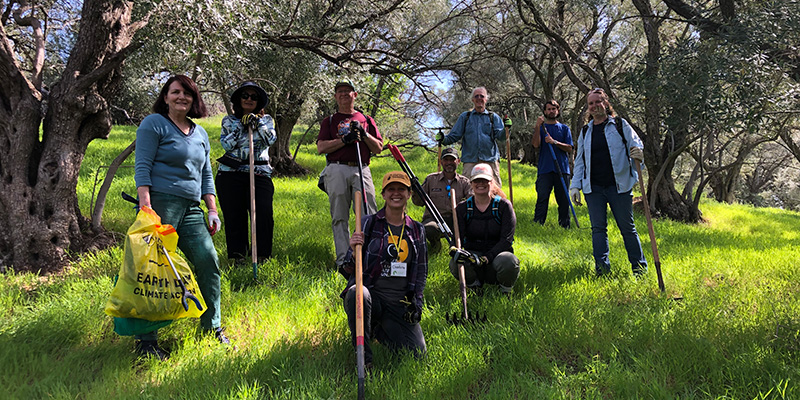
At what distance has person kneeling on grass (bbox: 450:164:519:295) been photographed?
4113 millimetres

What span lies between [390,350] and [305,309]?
1.07 m

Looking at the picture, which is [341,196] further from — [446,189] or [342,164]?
[446,189]

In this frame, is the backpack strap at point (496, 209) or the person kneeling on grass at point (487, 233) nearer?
the person kneeling on grass at point (487, 233)

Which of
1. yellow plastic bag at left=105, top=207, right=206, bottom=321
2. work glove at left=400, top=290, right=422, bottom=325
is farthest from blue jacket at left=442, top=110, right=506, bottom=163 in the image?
yellow plastic bag at left=105, top=207, right=206, bottom=321

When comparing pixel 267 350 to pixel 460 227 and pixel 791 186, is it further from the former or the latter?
pixel 791 186

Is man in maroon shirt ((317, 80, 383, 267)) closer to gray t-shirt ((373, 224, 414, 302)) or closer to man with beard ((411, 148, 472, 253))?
man with beard ((411, 148, 472, 253))

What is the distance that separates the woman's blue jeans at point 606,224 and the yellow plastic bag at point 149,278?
434 cm

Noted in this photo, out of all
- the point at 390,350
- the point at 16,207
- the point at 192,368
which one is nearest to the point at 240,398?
the point at 192,368

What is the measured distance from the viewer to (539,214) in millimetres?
7914

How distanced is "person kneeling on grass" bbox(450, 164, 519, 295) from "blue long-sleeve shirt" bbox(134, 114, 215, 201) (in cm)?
253

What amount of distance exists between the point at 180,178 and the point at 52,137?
112 inches

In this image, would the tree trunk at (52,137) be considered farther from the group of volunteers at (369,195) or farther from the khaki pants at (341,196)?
the khaki pants at (341,196)

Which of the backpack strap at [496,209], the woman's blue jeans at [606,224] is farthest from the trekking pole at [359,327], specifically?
the woman's blue jeans at [606,224]

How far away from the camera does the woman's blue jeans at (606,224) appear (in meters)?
4.81
